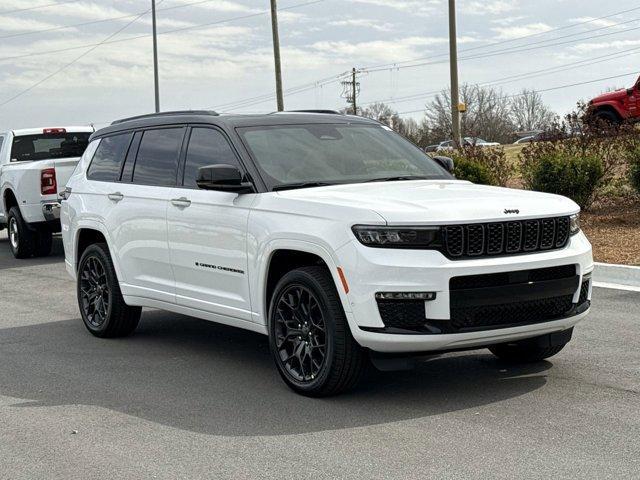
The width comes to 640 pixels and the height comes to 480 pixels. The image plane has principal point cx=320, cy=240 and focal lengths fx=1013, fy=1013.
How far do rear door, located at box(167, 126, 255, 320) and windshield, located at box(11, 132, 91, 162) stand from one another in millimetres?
10189

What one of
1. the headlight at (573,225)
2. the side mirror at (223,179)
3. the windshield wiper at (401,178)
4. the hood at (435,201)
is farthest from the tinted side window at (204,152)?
the headlight at (573,225)

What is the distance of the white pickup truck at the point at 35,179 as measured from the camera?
16234 mm

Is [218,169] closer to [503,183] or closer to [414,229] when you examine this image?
[414,229]

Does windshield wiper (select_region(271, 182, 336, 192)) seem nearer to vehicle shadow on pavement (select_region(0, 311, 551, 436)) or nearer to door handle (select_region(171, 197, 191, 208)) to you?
door handle (select_region(171, 197, 191, 208))

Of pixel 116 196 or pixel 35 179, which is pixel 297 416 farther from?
pixel 35 179

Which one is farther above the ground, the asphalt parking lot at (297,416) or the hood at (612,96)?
the hood at (612,96)

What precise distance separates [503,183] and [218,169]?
13.3 metres

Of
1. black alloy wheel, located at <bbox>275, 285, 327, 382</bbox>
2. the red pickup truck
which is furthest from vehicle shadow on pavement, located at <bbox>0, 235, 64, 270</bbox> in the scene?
the red pickup truck

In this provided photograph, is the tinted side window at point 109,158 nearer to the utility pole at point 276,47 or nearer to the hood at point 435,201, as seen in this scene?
the hood at point 435,201

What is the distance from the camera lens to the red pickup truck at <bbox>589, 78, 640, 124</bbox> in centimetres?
2680

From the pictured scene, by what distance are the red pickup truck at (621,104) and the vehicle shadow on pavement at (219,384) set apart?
798 inches

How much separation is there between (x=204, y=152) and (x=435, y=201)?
7.19ft

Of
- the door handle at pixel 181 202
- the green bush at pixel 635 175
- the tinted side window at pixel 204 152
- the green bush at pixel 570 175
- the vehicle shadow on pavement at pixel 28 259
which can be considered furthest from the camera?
the green bush at pixel 570 175

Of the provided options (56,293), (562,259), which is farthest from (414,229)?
(56,293)
